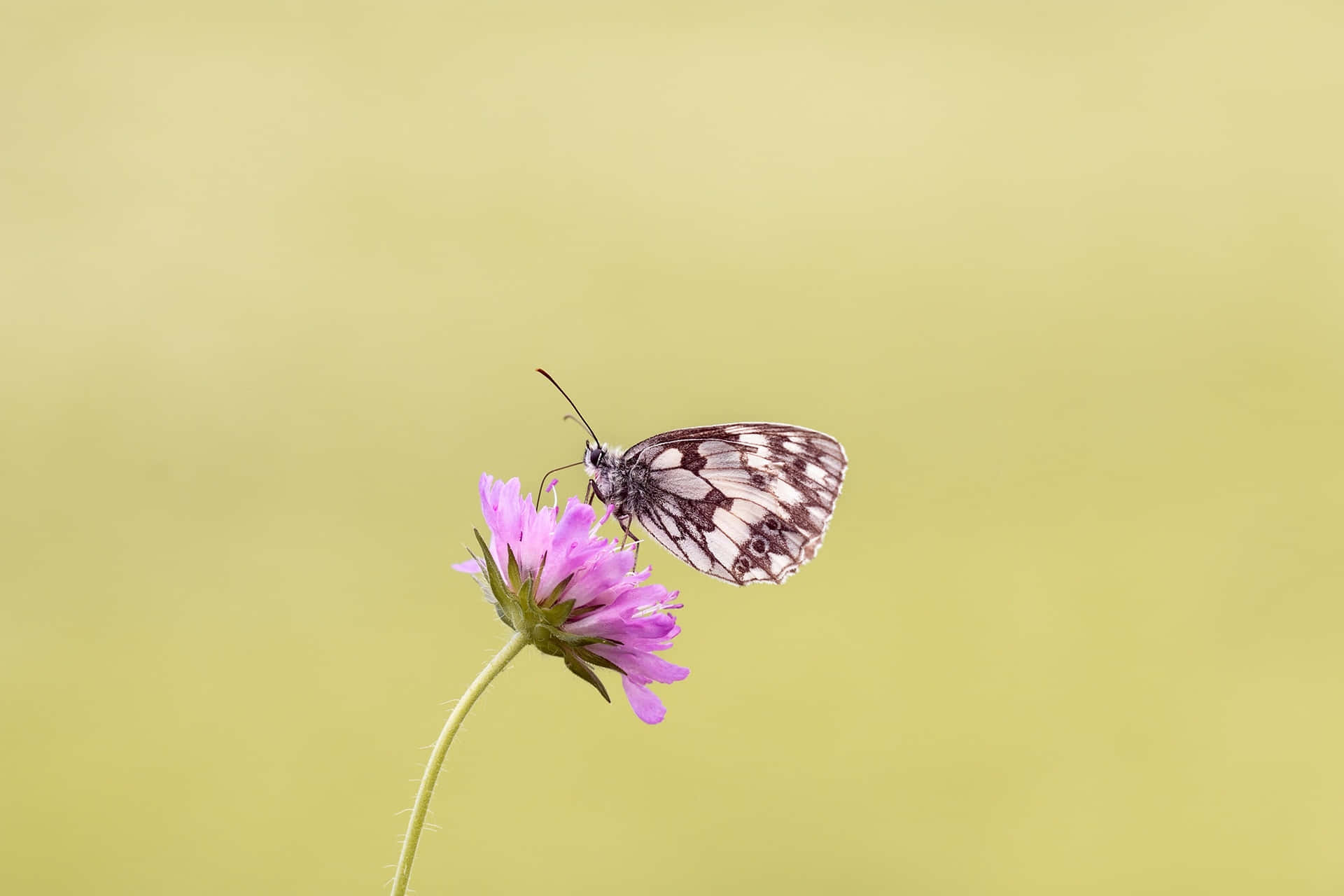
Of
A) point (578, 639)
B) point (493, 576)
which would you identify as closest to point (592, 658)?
point (578, 639)

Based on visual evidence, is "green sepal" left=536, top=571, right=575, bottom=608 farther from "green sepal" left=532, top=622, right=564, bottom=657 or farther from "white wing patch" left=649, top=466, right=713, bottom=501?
"white wing patch" left=649, top=466, right=713, bottom=501

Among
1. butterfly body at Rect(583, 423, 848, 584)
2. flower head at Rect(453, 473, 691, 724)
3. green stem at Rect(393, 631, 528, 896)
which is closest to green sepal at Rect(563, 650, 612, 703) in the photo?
flower head at Rect(453, 473, 691, 724)

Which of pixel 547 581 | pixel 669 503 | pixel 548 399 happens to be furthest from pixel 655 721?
pixel 548 399

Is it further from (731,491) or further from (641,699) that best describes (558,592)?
(731,491)

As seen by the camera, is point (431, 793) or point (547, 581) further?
point (547, 581)

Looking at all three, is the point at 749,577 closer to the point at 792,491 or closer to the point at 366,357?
the point at 792,491

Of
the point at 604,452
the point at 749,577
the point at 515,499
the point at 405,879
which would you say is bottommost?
the point at 405,879
